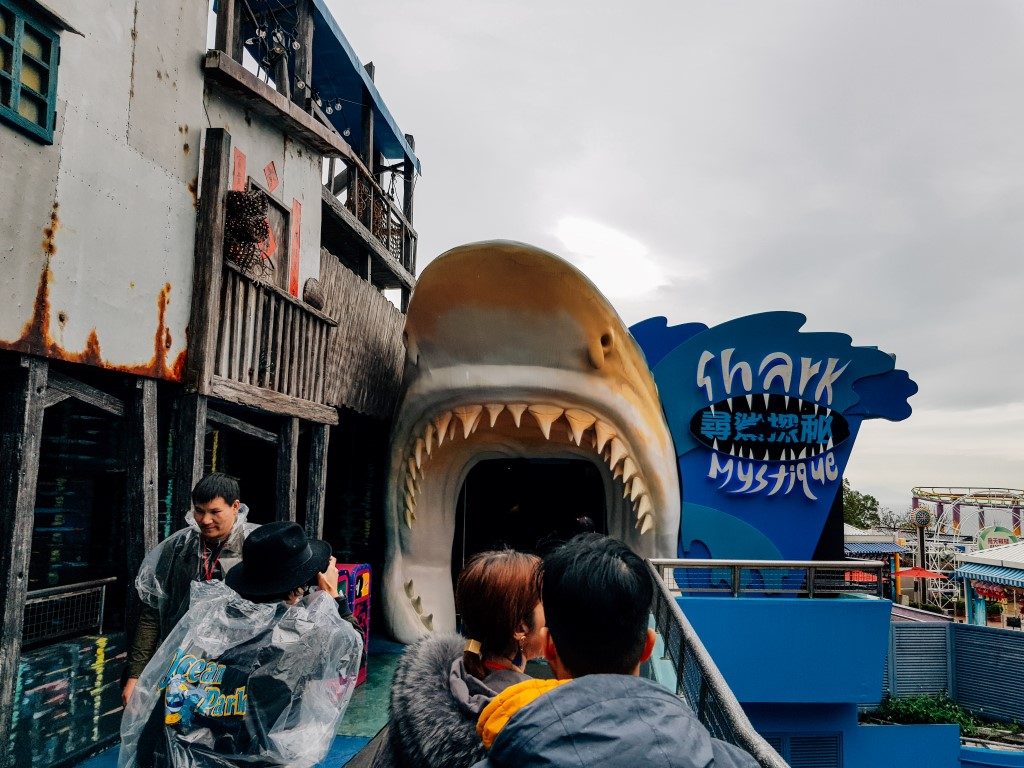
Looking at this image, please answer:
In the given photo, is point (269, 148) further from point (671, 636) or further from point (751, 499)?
point (751, 499)

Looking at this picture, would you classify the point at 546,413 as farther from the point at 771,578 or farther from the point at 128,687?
the point at 128,687

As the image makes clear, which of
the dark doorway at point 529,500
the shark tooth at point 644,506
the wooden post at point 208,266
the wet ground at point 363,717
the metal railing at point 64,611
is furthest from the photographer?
the dark doorway at point 529,500

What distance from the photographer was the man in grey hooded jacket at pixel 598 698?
2.51 feet

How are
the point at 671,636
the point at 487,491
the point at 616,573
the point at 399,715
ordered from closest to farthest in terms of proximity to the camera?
the point at 616,573 → the point at 399,715 → the point at 671,636 → the point at 487,491

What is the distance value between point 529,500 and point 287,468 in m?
5.01

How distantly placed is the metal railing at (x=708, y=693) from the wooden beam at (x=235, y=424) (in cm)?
249

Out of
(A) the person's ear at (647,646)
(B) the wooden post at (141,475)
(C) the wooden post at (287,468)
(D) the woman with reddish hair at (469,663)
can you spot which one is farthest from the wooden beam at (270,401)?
(A) the person's ear at (647,646)

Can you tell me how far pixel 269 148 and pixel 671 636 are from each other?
383 cm

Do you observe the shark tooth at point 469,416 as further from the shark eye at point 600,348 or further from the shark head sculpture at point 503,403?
the shark eye at point 600,348

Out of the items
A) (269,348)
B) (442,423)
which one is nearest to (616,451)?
(442,423)

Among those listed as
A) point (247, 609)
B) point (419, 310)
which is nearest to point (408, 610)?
point (419, 310)

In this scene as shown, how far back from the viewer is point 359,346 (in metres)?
5.80

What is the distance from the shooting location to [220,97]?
13.2 feet

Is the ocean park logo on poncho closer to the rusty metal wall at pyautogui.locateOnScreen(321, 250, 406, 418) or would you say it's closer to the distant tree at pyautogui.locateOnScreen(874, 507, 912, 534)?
the rusty metal wall at pyautogui.locateOnScreen(321, 250, 406, 418)
